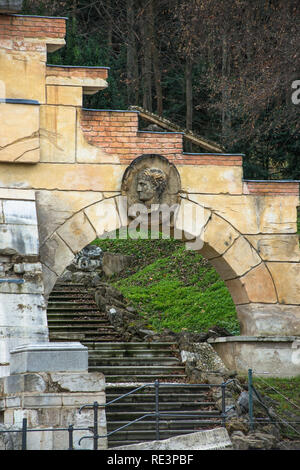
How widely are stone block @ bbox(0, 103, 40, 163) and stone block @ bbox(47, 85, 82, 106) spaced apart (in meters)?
0.37

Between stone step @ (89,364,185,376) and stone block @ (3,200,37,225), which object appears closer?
stone block @ (3,200,37,225)

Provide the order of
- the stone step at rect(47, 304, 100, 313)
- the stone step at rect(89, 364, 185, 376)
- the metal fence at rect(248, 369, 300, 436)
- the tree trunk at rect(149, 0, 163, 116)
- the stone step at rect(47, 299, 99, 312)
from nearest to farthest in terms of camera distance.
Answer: the metal fence at rect(248, 369, 300, 436)
the stone step at rect(89, 364, 185, 376)
the stone step at rect(47, 304, 100, 313)
the stone step at rect(47, 299, 99, 312)
the tree trunk at rect(149, 0, 163, 116)

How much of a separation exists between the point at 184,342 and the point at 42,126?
4335mm

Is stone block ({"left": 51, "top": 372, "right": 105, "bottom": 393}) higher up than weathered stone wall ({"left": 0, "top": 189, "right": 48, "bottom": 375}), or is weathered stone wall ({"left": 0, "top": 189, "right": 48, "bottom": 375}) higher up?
weathered stone wall ({"left": 0, "top": 189, "right": 48, "bottom": 375})

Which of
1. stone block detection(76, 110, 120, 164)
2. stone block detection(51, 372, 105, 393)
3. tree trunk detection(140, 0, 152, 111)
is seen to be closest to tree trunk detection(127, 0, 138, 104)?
tree trunk detection(140, 0, 152, 111)

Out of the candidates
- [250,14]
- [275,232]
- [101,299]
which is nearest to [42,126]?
[275,232]

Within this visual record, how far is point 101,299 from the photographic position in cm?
1859

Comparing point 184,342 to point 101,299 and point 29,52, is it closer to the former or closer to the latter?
point 101,299

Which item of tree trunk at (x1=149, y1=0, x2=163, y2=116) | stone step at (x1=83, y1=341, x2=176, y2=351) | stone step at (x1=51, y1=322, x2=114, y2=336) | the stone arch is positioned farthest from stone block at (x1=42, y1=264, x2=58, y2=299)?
tree trunk at (x1=149, y1=0, x2=163, y2=116)

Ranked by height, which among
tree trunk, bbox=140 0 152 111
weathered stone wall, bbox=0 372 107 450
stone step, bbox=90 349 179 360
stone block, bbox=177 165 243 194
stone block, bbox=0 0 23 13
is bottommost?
weathered stone wall, bbox=0 372 107 450

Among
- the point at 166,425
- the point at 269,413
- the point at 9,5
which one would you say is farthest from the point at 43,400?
the point at 9,5

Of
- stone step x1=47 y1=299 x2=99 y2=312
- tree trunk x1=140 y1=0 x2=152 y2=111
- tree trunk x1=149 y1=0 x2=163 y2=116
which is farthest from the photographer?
tree trunk x1=140 y1=0 x2=152 y2=111

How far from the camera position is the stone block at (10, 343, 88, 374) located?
10.4 metres

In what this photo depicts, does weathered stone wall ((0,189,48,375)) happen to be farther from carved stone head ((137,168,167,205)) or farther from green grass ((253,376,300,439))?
green grass ((253,376,300,439))
